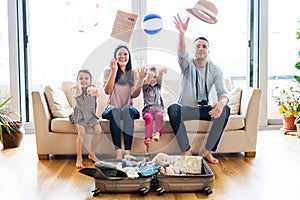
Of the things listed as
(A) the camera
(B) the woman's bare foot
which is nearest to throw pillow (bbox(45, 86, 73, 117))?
(B) the woman's bare foot

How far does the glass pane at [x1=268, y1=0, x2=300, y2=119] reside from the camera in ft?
16.1

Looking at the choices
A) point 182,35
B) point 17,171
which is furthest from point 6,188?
point 182,35

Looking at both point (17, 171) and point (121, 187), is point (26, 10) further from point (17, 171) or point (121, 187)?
point (121, 187)

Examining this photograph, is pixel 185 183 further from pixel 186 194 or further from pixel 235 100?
pixel 235 100

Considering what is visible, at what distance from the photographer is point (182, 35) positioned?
328cm

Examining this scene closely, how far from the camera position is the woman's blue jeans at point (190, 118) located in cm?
330

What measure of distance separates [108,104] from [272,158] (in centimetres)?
149

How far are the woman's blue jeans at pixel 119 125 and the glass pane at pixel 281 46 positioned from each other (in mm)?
2338

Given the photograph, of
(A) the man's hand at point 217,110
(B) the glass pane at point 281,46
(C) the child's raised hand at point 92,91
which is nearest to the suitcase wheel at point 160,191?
(A) the man's hand at point 217,110

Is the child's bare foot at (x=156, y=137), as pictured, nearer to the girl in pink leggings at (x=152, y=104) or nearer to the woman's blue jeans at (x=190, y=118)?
the girl in pink leggings at (x=152, y=104)

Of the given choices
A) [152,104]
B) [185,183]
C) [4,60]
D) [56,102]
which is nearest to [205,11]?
[152,104]

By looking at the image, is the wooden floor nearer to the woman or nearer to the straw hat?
the woman

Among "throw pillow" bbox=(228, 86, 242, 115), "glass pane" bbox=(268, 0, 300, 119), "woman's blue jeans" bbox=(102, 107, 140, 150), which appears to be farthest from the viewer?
"glass pane" bbox=(268, 0, 300, 119)

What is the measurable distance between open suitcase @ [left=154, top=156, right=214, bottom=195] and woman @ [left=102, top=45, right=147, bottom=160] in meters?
0.75
